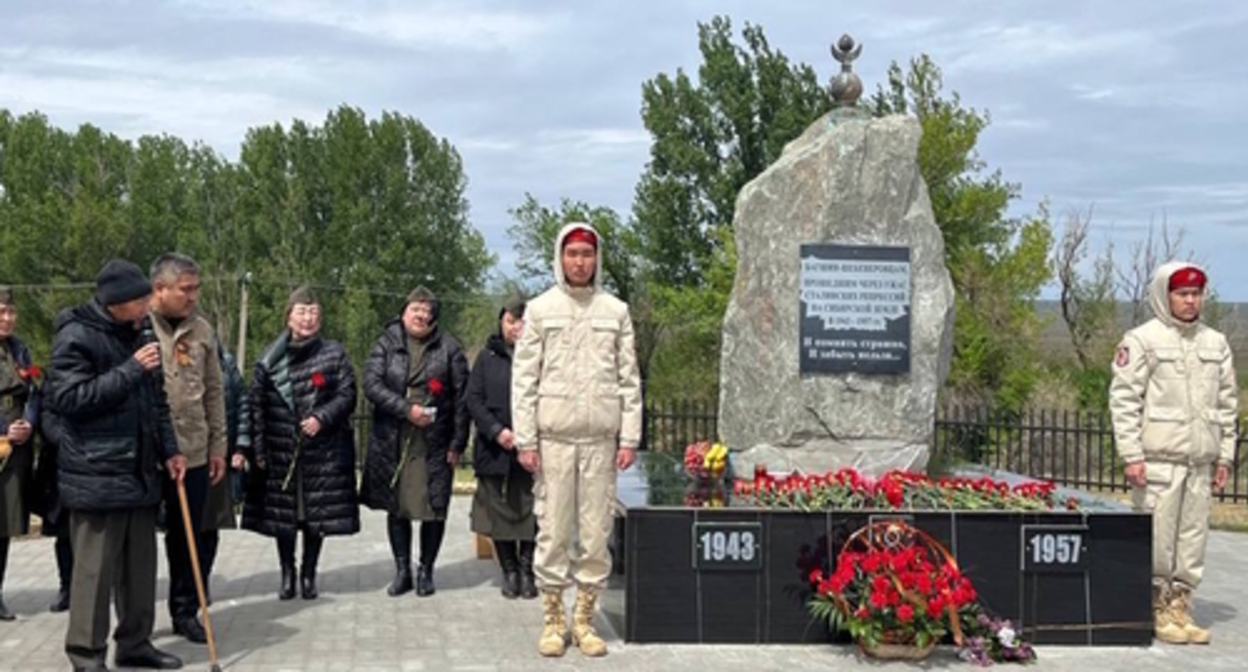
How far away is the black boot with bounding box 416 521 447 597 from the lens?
757 cm

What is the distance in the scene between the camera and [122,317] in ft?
18.0

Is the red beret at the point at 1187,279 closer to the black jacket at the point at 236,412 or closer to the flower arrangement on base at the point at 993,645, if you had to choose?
the flower arrangement on base at the point at 993,645

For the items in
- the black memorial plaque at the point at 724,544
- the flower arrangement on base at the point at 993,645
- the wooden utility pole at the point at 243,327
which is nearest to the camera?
the flower arrangement on base at the point at 993,645

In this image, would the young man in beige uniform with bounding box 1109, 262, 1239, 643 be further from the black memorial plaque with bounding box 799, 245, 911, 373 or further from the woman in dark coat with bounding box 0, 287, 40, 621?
the woman in dark coat with bounding box 0, 287, 40, 621

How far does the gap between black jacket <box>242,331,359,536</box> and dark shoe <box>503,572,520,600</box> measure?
0.97 meters

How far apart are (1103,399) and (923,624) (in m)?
13.5

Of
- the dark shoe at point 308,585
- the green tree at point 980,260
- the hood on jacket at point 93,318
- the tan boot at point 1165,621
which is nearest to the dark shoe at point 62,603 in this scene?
the dark shoe at point 308,585

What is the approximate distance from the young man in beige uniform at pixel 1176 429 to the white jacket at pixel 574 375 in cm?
261

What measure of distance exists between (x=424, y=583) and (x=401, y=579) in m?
0.15

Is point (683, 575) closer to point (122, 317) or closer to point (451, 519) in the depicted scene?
point (122, 317)

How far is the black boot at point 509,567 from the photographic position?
7.56m

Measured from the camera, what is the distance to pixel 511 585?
7570 millimetres

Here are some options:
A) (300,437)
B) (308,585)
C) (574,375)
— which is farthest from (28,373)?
(574,375)

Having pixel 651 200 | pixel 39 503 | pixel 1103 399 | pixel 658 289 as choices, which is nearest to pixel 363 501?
pixel 39 503
